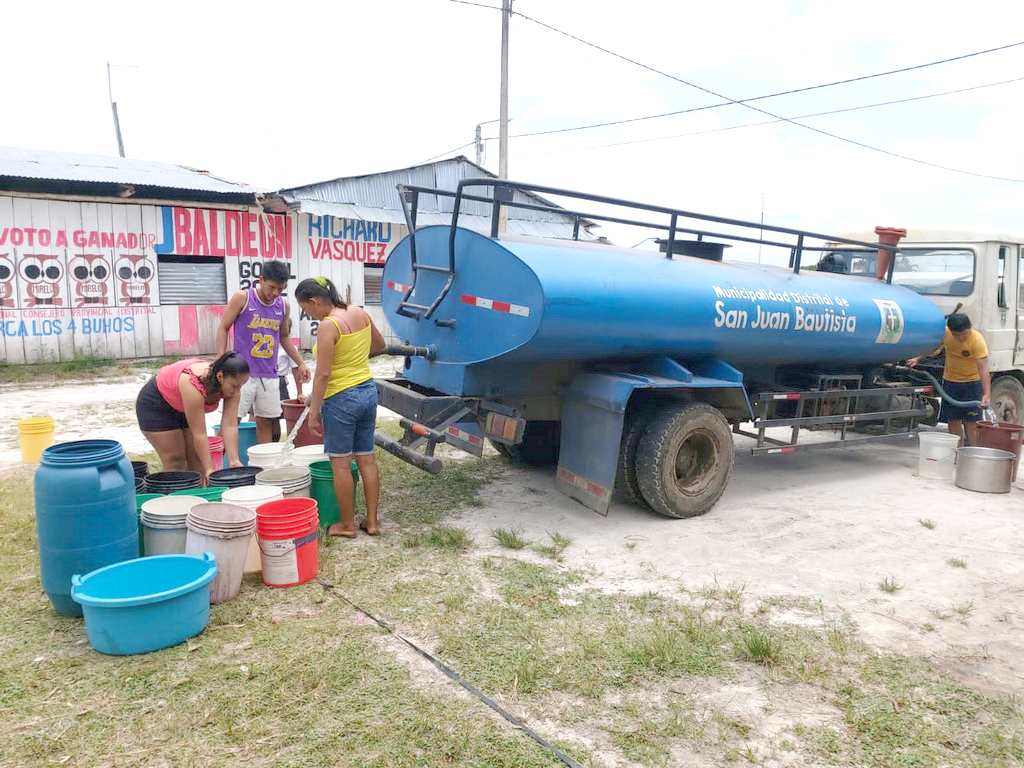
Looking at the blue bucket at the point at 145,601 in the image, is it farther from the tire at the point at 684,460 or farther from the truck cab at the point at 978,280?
the truck cab at the point at 978,280

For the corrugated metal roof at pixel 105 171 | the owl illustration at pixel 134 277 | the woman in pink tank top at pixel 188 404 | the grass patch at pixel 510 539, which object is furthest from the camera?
the owl illustration at pixel 134 277

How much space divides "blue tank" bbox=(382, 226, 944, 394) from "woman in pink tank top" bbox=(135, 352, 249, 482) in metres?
1.57

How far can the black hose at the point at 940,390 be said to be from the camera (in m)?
7.21

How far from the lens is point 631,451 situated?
5.45 m

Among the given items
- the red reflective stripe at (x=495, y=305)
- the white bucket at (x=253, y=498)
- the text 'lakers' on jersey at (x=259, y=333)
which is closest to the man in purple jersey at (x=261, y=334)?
the text 'lakers' on jersey at (x=259, y=333)

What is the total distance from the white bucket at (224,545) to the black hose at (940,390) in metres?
6.82

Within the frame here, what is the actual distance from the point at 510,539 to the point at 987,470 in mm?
4501

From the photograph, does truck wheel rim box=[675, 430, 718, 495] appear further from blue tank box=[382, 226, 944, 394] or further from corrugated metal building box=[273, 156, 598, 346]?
corrugated metal building box=[273, 156, 598, 346]

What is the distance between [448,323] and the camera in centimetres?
528

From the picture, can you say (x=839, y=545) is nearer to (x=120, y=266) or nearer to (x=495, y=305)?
(x=495, y=305)

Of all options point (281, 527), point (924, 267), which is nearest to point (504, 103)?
point (924, 267)

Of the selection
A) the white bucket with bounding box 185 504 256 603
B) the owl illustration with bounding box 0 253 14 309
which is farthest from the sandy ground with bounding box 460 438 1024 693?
the owl illustration with bounding box 0 253 14 309

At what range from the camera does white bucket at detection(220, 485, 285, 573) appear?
4078mm

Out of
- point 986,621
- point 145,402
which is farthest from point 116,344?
point 986,621
